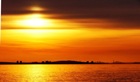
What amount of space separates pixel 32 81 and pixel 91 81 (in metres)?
14.1

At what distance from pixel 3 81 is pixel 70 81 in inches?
633

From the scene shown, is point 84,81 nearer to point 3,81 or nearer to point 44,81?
point 44,81

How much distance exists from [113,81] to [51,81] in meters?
15.2

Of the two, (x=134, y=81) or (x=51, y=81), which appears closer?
(x=134, y=81)

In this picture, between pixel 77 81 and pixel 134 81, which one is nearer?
pixel 134 81

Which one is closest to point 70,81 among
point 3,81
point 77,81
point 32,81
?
point 77,81

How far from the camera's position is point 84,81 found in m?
107

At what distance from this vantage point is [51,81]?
10931 centimetres

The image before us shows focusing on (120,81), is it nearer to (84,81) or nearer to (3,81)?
(84,81)

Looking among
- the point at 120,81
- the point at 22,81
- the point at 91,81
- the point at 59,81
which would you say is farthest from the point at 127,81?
the point at 22,81

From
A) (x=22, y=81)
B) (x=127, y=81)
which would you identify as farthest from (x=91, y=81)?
(x=22, y=81)

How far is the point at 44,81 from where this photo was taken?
109 metres

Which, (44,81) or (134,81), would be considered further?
(44,81)

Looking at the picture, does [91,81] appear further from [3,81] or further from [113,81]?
[3,81]
